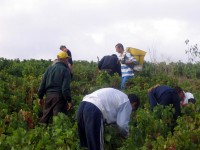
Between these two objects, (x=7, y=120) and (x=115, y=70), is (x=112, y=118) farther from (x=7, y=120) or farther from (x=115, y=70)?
(x=115, y=70)

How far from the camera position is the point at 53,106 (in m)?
7.86

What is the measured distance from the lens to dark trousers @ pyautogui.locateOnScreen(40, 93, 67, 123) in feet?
25.6

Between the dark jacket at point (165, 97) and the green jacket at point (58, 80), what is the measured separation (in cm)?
132

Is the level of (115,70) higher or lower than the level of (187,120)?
higher

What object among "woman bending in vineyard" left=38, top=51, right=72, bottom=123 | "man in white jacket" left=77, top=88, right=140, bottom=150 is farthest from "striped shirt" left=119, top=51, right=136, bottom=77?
"man in white jacket" left=77, top=88, right=140, bottom=150

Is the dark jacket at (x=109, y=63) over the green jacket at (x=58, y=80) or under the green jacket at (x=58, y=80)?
over

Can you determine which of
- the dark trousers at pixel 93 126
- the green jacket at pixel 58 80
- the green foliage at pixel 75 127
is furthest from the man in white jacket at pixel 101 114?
the green jacket at pixel 58 80

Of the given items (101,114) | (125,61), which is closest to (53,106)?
(101,114)

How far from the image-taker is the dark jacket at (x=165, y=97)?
729 cm

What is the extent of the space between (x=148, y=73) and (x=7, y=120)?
7424mm

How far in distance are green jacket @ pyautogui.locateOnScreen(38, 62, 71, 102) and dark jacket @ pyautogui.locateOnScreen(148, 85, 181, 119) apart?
51.9 inches

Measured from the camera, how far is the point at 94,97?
605 cm

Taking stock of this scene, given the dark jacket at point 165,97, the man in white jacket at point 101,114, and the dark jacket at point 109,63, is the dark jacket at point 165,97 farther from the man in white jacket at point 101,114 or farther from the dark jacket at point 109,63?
the dark jacket at point 109,63

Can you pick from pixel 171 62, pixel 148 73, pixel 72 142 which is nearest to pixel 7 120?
pixel 72 142
